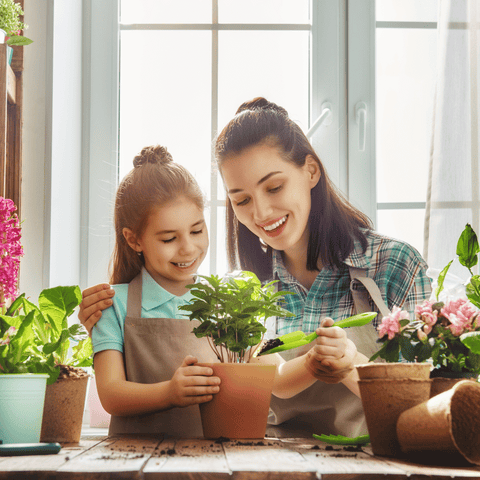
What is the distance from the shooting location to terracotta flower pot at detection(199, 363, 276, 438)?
2.56 feet

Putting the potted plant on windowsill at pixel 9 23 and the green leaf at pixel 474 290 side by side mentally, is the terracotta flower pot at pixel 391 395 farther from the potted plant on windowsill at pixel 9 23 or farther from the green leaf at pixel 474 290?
the potted plant on windowsill at pixel 9 23

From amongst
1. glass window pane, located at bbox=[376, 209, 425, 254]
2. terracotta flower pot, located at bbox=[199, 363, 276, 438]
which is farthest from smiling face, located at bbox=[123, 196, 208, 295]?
glass window pane, located at bbox=[376, 209, 425, 254]

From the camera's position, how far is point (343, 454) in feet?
2.18

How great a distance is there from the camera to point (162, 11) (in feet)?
5.66

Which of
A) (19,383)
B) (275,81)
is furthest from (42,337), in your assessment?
(275,81)

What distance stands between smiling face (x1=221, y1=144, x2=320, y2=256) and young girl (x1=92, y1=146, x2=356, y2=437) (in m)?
0.15

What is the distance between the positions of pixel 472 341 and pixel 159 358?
1.72ft

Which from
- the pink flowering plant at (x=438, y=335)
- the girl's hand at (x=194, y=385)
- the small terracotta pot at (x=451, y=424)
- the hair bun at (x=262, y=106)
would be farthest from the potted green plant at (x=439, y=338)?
the hair bun at (x=262, y=106)

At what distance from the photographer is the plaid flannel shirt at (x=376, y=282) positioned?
4.12 ft

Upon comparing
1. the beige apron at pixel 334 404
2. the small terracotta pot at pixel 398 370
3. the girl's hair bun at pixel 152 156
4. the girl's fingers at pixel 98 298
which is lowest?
the beige apron at pixel 334 404

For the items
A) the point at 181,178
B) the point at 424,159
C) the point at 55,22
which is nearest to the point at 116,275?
the point at 181,178

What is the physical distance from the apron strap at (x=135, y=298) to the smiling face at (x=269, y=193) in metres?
0.31

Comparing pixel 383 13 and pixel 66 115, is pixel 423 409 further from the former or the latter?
pixel 383 13

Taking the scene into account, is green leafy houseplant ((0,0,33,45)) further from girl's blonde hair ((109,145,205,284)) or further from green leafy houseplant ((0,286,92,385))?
green leafy houseplant ((0,286,92,385))
